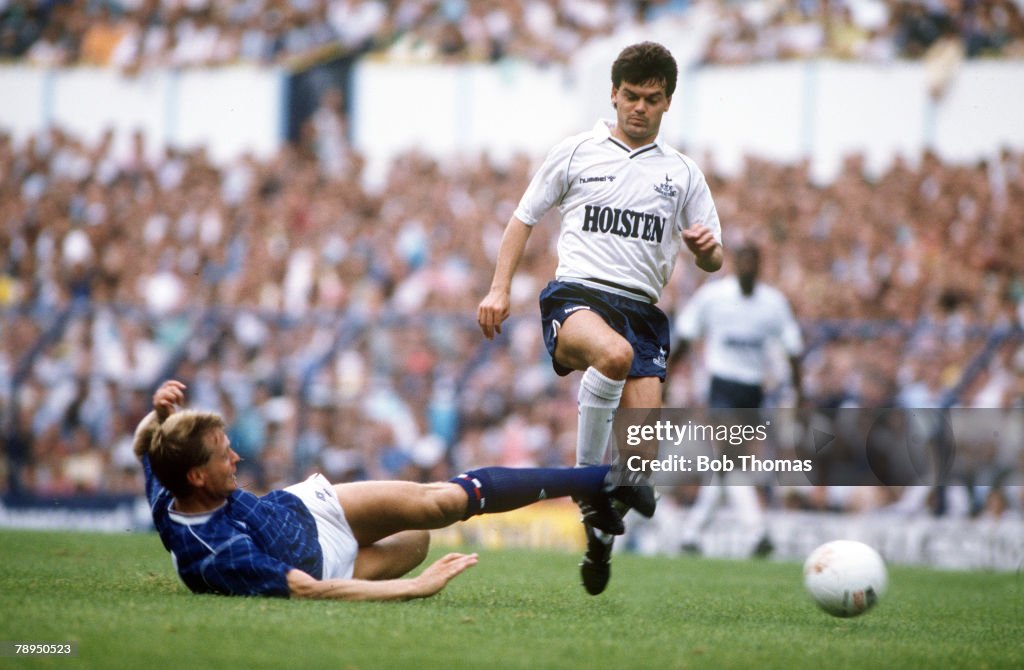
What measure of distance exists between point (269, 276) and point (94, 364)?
2854mm

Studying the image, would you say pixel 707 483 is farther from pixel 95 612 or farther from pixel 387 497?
pixel 95 612

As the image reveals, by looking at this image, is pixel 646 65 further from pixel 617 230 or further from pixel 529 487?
pixel 529 487

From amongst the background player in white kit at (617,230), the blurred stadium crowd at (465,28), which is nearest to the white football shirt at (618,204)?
the background player in white kit at (617,230)

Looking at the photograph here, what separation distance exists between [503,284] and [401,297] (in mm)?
10338

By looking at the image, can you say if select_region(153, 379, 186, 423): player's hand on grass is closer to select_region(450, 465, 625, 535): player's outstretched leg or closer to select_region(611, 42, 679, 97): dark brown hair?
select_region(450, 465, 625, 535): player's outstretched leg

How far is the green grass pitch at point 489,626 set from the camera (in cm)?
477

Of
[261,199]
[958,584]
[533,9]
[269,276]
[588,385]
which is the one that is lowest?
[958,584]

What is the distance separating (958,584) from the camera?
33.2ft

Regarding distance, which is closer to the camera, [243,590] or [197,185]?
[243,590]

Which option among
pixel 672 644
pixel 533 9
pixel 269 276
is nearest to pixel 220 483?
pixel 672 644

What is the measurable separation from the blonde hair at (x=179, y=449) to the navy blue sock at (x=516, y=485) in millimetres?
1169

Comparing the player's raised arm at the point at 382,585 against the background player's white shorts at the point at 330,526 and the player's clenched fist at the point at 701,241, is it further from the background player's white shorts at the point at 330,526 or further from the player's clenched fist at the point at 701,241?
the player's clenched fist at the point at 701,241

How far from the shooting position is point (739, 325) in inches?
484

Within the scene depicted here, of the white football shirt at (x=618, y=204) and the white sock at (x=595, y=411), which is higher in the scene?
the white football shirt at (x=618, y=204)
